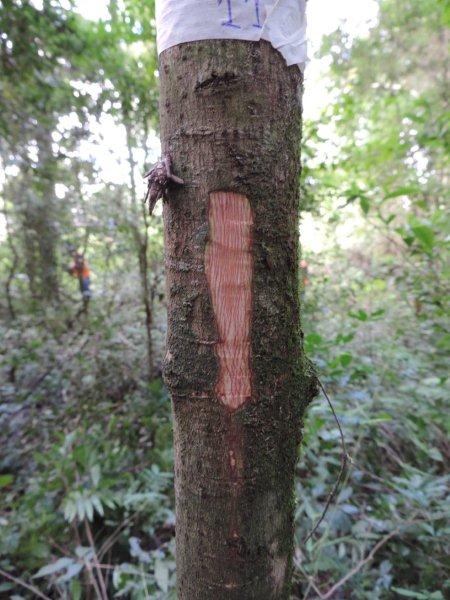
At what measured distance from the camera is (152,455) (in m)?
2.52

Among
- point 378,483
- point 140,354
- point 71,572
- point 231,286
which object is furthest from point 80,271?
point 231,286

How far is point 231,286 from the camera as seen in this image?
73cm

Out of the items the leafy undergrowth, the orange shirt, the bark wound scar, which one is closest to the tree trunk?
the bark wound scar

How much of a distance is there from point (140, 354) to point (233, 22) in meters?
2.97

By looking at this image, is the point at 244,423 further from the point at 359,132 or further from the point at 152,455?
the point at 359,132

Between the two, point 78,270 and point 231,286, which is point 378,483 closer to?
point 231,286

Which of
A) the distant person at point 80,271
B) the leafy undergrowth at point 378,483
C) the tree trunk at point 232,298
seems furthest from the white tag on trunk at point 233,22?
the distant person at point 80,271

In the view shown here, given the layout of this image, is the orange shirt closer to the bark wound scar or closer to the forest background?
the forest background

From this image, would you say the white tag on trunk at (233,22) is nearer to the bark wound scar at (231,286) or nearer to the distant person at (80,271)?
the bark wound scar at (231,286)

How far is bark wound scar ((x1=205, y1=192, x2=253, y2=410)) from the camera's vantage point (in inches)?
28.4

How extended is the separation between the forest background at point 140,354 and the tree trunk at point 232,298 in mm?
1088

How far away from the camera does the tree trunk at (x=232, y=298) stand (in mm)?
711

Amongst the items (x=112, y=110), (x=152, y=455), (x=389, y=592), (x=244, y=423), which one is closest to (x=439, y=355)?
(x=389, y=592)

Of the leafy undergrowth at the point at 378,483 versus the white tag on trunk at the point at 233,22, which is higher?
the white tag on trunk at the point at 233,22
